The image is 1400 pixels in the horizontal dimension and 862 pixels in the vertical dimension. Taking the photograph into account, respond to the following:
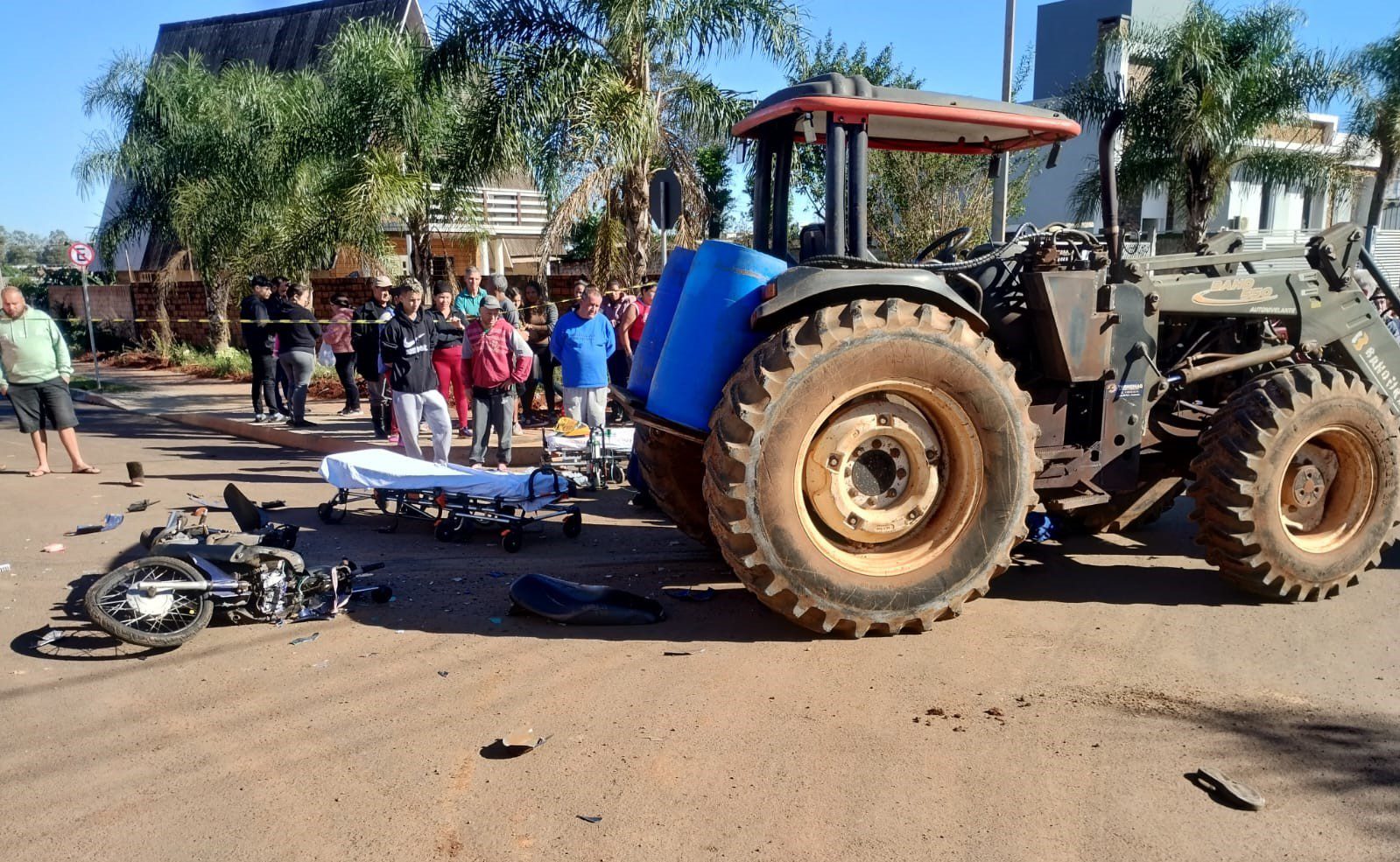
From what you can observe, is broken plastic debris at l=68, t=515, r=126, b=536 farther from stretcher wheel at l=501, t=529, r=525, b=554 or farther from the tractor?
the tractor

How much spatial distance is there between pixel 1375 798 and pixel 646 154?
384 inches

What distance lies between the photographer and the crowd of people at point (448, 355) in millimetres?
8586

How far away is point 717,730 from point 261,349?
10308 millimetres

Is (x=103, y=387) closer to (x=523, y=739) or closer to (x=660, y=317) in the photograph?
(x=660, y=317)

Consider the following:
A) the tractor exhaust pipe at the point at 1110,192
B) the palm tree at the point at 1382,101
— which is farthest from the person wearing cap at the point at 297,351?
the palm tree at the point at 1382,101

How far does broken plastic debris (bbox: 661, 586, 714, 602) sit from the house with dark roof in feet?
44.6

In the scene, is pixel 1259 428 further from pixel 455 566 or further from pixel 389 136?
pixel 389 136

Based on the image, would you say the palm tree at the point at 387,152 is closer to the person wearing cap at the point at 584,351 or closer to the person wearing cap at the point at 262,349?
the person wearing cap at the point at 262,349

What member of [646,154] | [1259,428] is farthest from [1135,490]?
[646,154]

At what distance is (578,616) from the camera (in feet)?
17.0

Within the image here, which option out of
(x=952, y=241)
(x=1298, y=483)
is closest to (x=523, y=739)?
(x=952, y=241)

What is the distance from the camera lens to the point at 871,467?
16.6 feet

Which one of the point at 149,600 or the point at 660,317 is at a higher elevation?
the point at 660,317

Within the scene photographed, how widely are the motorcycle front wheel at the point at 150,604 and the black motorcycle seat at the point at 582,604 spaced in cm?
159
